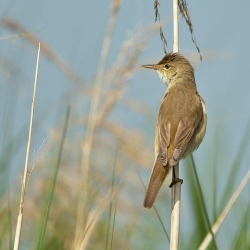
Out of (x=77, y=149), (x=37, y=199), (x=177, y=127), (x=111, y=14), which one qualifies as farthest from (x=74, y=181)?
(x=111, y=14)

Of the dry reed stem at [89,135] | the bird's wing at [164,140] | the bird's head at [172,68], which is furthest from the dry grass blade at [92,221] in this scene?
the bird's head at [172,68]

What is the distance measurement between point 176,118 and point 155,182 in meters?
0.65

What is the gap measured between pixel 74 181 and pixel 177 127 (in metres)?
0.97

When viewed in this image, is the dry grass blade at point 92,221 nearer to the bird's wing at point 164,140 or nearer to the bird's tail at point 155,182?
the bird's tail at point 155,182

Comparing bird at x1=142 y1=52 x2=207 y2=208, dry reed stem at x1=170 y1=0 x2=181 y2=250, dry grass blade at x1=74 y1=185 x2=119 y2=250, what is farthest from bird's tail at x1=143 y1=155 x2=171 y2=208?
dry grass blade at x1=74 y1=185 x2=119 y2=250

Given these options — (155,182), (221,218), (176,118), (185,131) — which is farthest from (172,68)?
(221,218)

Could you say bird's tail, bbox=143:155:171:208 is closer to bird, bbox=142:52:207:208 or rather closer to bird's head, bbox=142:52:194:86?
bird, bbox=142:52:207:208

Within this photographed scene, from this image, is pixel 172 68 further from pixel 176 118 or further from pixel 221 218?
pixel 221 218

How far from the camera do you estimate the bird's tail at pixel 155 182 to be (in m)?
2.87

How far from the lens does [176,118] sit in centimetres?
357

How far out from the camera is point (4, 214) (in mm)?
3344

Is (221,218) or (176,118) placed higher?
(176,118)

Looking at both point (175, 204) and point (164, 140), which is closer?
point (175, 204)

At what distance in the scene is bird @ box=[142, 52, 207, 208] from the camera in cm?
324
